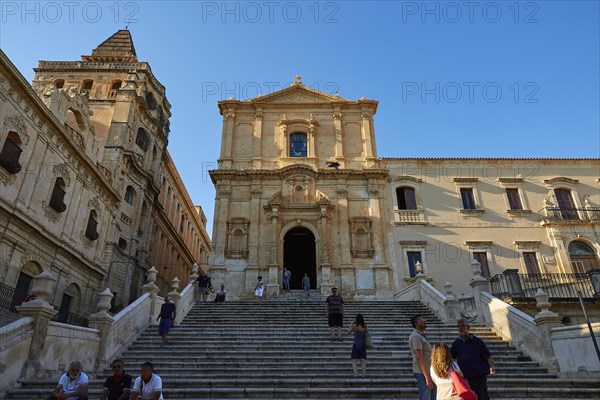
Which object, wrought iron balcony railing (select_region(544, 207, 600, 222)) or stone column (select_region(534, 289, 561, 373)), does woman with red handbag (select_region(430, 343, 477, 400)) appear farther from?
wrought iron balcony railing (select_region(544, 207, 600, 222))

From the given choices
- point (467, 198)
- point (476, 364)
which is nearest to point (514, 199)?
point (467, 198)

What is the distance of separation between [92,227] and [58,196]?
11.5ft

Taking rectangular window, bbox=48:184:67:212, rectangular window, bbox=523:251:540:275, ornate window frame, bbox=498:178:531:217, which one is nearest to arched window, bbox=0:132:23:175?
rectangular window, bbox=48:184:67:212

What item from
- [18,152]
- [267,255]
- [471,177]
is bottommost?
[267,255]

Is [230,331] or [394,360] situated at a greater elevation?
[230,331]

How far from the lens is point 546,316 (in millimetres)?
10195

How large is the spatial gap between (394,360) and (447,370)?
615 centimetres

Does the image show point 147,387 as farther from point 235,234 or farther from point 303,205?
point 303,205

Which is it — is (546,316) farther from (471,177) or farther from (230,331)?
(471,177)

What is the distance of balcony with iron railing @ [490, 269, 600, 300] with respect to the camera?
1861 cm

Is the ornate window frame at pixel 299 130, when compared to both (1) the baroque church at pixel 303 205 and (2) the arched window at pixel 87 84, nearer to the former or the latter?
(1) the baroque church at pixel 303 205

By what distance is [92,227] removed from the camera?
21812 mm

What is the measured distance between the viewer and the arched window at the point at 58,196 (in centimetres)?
1834

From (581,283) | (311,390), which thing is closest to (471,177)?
(581,283)
